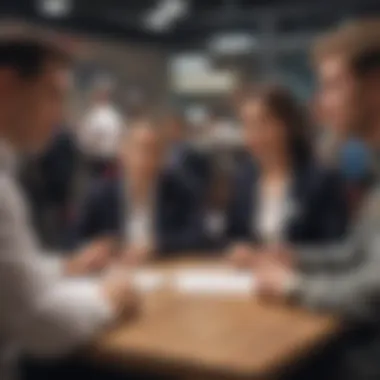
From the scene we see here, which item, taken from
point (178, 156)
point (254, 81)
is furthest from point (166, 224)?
point (254, 81)

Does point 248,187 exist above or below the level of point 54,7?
below

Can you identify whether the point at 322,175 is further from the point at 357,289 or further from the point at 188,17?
the point at 188,17

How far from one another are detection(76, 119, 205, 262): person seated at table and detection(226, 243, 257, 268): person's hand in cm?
5

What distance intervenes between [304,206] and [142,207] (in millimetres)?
193

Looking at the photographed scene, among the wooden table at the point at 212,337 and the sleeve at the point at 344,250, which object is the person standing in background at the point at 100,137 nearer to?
the wooden table at the point at 212,337

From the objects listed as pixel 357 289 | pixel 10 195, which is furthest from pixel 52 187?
pixel 357 289

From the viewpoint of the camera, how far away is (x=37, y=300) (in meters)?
1.20

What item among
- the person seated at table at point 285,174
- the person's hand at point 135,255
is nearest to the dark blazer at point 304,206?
the person seated at table at point 285,174

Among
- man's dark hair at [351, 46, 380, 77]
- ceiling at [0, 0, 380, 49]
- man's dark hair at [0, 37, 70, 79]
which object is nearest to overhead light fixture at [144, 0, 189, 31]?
ceiling at [0, 0, 380, 49]

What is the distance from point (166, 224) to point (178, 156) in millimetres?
83

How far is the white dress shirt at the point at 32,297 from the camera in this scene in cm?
120

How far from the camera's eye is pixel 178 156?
120 cm

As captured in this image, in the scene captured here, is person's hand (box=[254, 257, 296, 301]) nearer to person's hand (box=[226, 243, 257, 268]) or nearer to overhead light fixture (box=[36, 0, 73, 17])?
person's hand (box=[226, 243, 257, 268])

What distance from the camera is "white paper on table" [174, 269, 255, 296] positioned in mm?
1203
